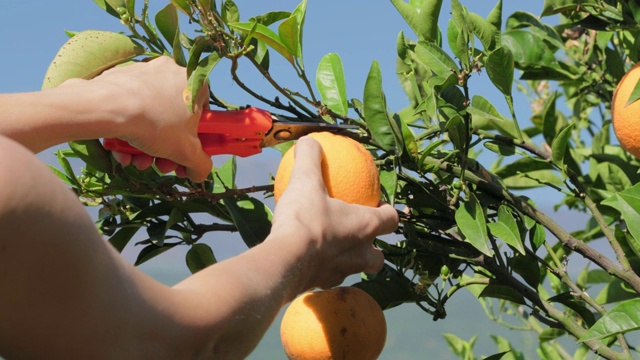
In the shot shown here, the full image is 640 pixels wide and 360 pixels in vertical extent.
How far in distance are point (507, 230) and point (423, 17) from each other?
325mm

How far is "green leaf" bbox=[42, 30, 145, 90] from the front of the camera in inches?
48.2

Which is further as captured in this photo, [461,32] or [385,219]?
[461,32]

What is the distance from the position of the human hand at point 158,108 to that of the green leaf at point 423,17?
1.11 ft

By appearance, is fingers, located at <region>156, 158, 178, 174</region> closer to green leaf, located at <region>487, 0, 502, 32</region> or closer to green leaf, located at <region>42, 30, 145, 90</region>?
green leaf, located at <region>42, 30, 145, 90</region>

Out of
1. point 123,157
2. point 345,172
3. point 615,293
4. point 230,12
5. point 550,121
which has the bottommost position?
point 615,293

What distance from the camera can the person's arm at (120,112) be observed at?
1048mm

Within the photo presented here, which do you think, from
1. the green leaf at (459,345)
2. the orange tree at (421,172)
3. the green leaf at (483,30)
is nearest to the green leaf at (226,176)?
the orange tree at (421,172)

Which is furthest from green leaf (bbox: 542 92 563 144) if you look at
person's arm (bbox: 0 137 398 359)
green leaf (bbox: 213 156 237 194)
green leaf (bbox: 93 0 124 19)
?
person's arm (bbox: 0 137 398 359)

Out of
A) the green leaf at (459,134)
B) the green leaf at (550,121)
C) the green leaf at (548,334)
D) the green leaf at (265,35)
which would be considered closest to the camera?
the green leaf at (265,35)

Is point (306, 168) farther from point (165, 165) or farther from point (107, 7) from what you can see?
point (107, 7)

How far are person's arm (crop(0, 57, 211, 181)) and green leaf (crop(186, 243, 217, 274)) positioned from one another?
0.25m

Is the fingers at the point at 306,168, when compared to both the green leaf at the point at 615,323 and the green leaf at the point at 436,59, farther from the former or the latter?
the green leaf at the point at 615,323

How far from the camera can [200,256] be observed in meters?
1.46

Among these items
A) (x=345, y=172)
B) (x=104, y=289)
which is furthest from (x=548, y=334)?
(x=104, y=289)
